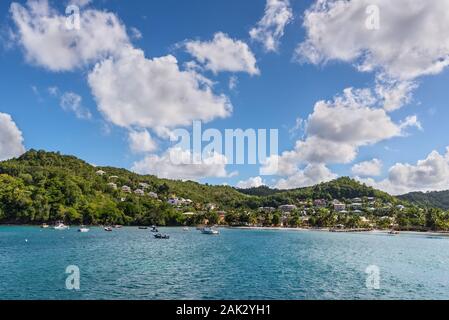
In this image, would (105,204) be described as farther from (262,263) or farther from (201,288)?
(201,288)

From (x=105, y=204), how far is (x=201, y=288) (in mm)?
140010

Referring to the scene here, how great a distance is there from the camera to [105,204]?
537 feet

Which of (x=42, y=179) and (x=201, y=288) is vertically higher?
(x=42, y=179)

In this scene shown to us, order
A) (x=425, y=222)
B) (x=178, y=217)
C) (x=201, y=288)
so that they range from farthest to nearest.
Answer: (x=178, y=217) → (x=425, y=222) → (x=201, y=288)

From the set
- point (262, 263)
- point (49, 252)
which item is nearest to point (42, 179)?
point (49, 252)
